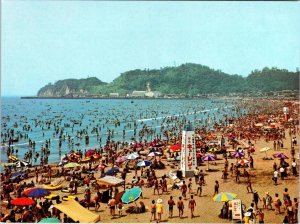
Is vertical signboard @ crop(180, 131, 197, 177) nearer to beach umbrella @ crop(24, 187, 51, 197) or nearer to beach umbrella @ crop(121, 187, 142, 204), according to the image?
beach umbrella @ crop(121, 187, 142, 204)

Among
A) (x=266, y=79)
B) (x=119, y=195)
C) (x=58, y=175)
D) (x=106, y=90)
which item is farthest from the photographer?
(x=106, y=90)

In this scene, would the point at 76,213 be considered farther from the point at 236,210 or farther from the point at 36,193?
the point at 236,210

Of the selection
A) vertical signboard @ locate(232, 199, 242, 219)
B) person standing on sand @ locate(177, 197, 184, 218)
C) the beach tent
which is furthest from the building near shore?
vertical signboard @ locate(232, 199, 242, 219)

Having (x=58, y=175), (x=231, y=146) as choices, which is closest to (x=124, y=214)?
(x=58, y=175)

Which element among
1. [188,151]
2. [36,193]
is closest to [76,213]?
[36,193]

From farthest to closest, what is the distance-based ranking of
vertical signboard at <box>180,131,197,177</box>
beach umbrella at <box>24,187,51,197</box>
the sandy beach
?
1. vertical signboard at <box>180,131,197,177</box>
2. beach umbrella at <box>24,187,51,197</box>
3. the sandy beach

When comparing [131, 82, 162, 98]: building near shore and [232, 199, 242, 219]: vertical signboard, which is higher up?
[131, 82, 162, 98]: building near shore

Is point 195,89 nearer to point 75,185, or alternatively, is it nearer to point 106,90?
point 106,90

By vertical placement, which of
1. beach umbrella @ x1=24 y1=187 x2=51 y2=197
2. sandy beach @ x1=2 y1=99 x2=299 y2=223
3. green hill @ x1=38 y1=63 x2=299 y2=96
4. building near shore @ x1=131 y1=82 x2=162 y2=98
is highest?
green hill @ x1=38 y1=63 x2=299 y2=96
